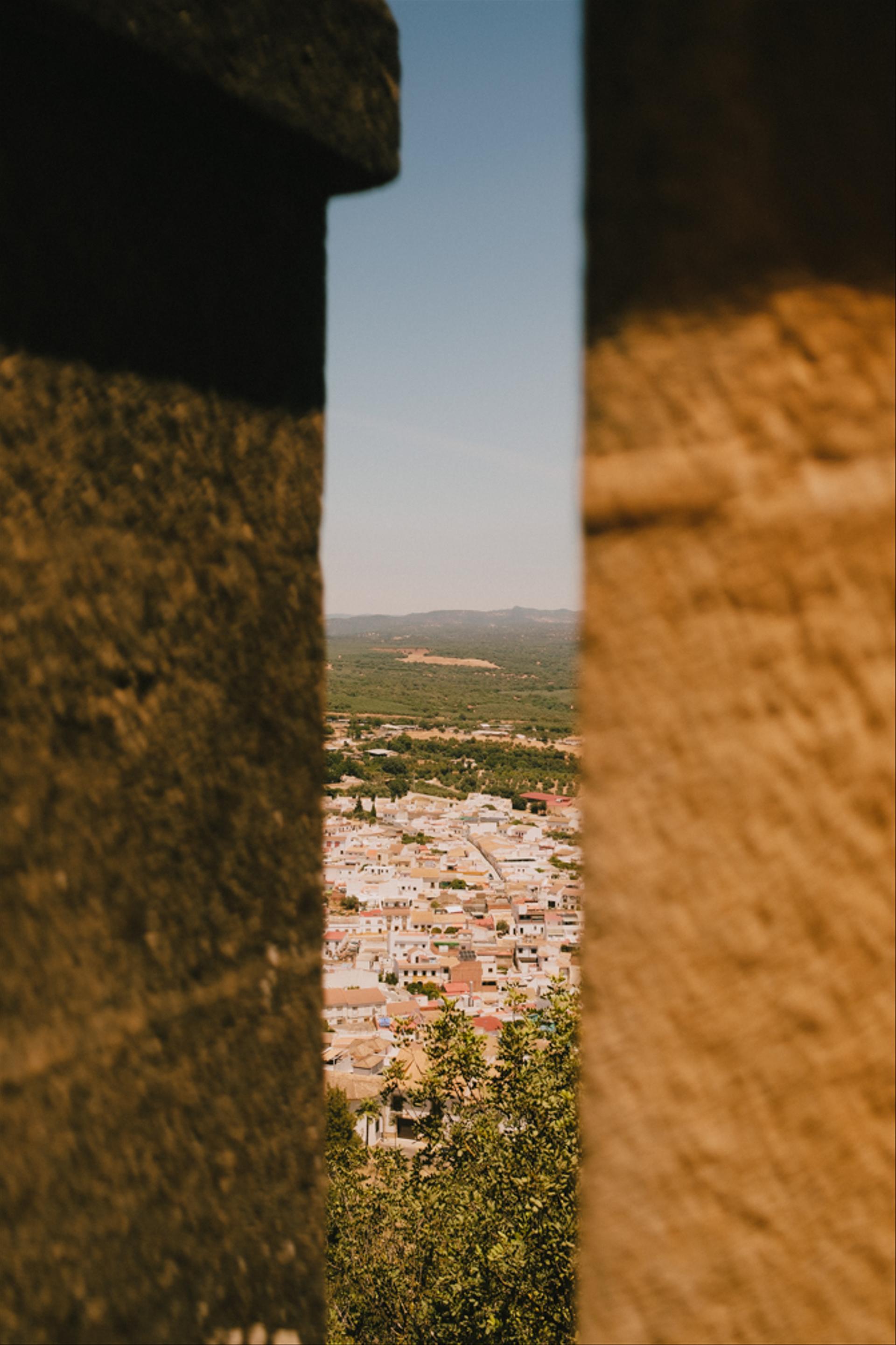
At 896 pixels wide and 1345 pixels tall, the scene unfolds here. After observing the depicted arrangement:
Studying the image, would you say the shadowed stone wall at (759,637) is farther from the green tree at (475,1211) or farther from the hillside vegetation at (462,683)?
the hillside vegetation at (462,683)

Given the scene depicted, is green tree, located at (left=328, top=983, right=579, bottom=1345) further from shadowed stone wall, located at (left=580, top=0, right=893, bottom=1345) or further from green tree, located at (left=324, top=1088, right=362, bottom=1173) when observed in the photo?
shadowed stone wall, located at (left=580, top=0, right=893, bottom=1345)

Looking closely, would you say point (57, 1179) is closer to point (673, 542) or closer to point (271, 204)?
point (673, 542)

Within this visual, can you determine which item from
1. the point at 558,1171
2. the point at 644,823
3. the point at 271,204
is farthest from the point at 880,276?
the point at 558,1171

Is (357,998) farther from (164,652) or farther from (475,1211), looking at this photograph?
(164,652)

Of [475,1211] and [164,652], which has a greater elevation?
[164,652]

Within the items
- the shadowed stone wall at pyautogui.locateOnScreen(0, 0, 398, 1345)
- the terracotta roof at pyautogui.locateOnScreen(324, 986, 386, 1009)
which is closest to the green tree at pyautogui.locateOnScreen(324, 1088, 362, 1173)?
the terracotta roof at pyautogui.locateOnScreen(324, 986, 386, 1009)

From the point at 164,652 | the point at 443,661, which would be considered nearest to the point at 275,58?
the point at 164,652
